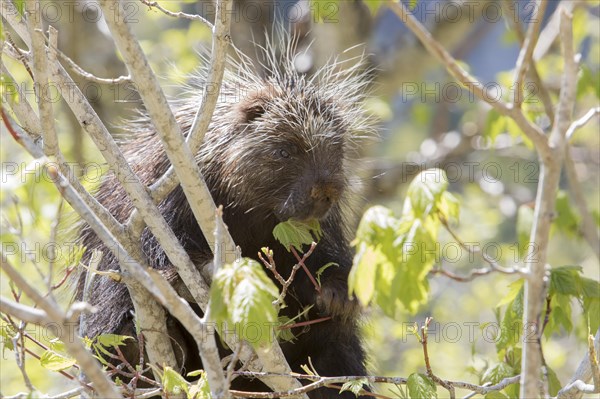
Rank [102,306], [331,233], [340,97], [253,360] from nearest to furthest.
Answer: [253,360] < [102,306] < [331,233] < [340,97]

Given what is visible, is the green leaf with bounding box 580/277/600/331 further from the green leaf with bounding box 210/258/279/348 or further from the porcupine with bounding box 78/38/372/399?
the green leaf with bounding box 210/258/279/348

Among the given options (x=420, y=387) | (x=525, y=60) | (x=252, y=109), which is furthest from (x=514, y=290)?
(x=252, y=109)

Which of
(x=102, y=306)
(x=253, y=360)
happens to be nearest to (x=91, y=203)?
(x=253, y=360)

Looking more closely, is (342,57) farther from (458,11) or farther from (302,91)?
(302,91)

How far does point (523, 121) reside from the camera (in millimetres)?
2000

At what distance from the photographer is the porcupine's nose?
142 inches

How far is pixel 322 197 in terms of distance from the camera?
143 inches

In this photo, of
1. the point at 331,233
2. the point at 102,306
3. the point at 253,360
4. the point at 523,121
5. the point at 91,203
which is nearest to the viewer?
the point at 523,121

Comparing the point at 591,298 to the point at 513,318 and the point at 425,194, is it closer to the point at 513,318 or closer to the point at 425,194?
the point at 513,318

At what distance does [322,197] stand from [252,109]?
0.84 meters

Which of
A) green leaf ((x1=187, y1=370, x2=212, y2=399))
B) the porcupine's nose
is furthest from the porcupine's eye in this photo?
green leaf ((x1=187, y1=370, x2=212, y2=399))

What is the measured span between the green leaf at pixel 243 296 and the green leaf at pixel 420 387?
732mm

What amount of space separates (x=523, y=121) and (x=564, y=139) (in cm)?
11

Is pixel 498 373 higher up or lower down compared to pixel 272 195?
lower down
